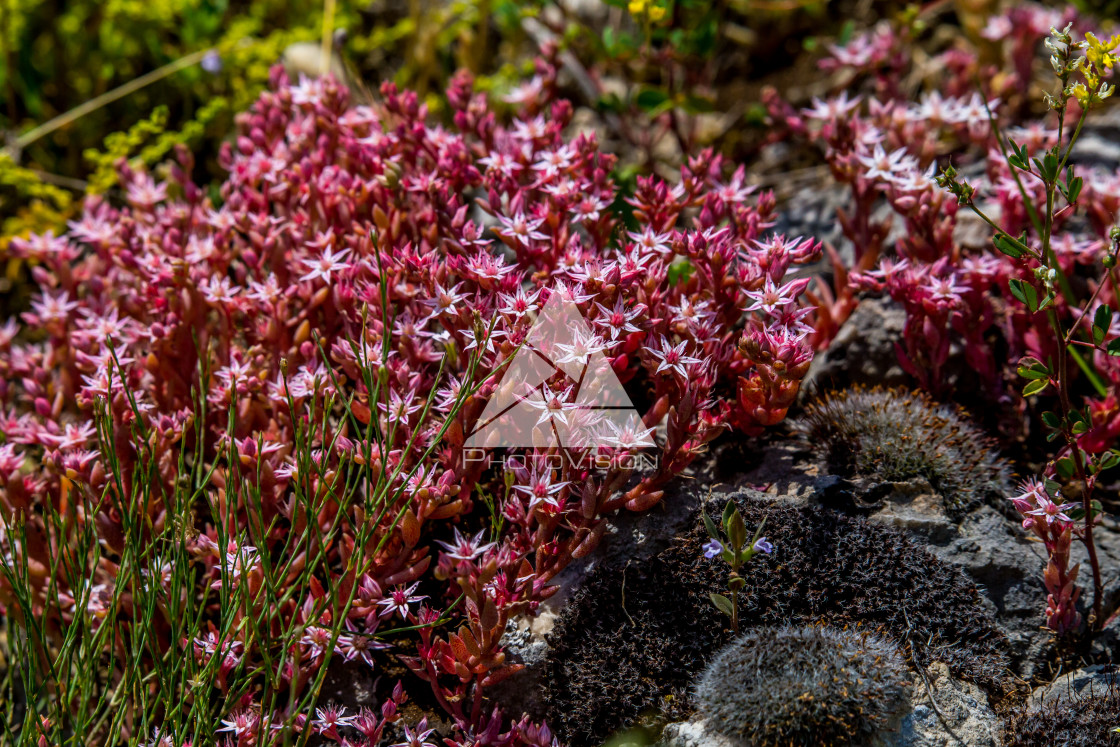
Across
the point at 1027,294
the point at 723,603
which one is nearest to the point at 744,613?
the point at 723,603

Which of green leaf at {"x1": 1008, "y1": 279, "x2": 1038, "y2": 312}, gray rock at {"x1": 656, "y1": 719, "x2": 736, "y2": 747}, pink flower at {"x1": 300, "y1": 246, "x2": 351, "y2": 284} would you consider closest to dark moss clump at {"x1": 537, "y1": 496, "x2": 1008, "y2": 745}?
gray rock at {"x1": 656, "y1": 719, "x2": 736, "y2": 747}

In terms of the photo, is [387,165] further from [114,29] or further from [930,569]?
[114,29]

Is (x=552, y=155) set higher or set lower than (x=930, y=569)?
higher

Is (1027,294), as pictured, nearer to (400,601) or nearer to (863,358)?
(863,358)

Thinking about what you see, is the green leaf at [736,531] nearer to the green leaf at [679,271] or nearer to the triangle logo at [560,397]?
the triangle logo at [560,397]

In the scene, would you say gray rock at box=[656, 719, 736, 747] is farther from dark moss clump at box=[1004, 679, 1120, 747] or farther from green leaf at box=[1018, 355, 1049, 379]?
green leaf at box=[1018, 355, 1049, 379]

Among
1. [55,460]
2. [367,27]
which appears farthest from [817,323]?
[367,27]

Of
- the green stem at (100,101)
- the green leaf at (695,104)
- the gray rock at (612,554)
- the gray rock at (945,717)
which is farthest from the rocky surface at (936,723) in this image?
Answer: the green stem at (100,101)
